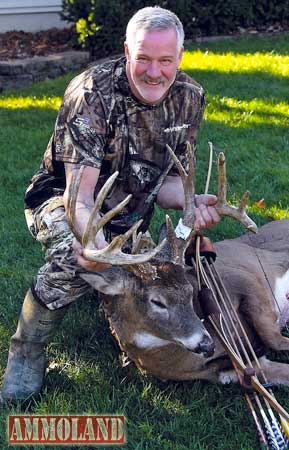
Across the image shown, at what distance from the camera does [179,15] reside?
10.7m

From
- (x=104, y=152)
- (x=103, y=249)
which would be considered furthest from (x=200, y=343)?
(x=104, y=152)

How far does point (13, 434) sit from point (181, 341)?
813 millimetres

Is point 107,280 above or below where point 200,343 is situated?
above

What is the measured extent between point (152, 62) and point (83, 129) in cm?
43

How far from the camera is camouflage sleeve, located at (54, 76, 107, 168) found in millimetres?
3730

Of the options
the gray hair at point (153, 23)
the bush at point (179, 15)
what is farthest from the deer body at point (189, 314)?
the bush at point (179, 15)

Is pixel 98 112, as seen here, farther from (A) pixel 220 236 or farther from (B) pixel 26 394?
(A) pixel 220 236

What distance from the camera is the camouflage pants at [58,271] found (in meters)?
3.68

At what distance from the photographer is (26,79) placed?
9508 mm

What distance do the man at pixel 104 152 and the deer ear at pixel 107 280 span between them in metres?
0.05

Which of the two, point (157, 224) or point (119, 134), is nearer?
point (119, 134)

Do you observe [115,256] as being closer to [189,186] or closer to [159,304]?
[159,304]

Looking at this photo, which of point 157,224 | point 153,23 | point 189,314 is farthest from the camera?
point 157,224

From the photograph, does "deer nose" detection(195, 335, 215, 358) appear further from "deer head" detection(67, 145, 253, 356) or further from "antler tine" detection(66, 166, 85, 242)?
"antler tine" detection(66, 166, 85, 242)
